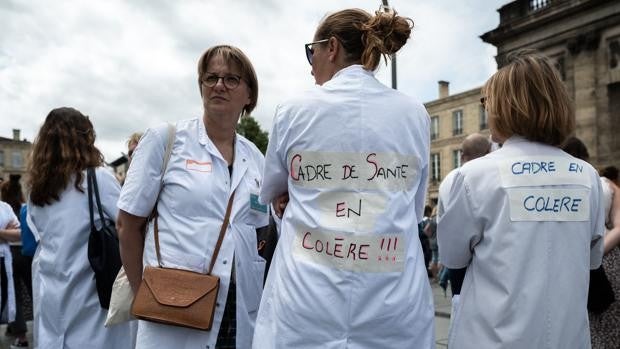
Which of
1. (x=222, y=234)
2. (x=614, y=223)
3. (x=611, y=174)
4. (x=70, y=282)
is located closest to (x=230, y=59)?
(x=222, y=234)

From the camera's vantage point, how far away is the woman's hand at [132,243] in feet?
8.52

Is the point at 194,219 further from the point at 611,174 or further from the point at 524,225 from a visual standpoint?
the point at 611,174

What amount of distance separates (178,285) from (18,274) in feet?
19.2

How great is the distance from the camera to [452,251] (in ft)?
7.53

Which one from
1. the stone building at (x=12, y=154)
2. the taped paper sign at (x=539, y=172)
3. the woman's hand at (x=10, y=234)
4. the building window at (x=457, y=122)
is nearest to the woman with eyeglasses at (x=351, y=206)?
the taped paper sign at (x=539, y=172)

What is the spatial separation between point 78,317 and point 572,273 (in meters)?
2.67

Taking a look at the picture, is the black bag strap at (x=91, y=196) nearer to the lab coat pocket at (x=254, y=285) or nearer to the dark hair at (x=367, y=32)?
the lab coat pocket at (x=254, y=285)

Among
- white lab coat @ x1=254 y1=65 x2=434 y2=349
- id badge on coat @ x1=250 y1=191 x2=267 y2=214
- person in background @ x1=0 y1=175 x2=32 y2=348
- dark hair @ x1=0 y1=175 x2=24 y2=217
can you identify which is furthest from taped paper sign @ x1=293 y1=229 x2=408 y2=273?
dark hair @ x1=0 y1=175 x2=24 y2=217

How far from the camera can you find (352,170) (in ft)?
6.31

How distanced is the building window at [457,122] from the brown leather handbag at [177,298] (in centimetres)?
4069

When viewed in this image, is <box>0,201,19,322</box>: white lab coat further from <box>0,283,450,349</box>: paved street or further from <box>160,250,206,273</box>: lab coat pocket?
<box>160,250,206,273</box>: lab coat pocket

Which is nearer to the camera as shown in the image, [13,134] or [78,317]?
[78,317]

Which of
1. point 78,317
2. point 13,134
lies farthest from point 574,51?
point 13,134

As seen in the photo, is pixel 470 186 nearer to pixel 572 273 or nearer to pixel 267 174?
pixel 572 273
